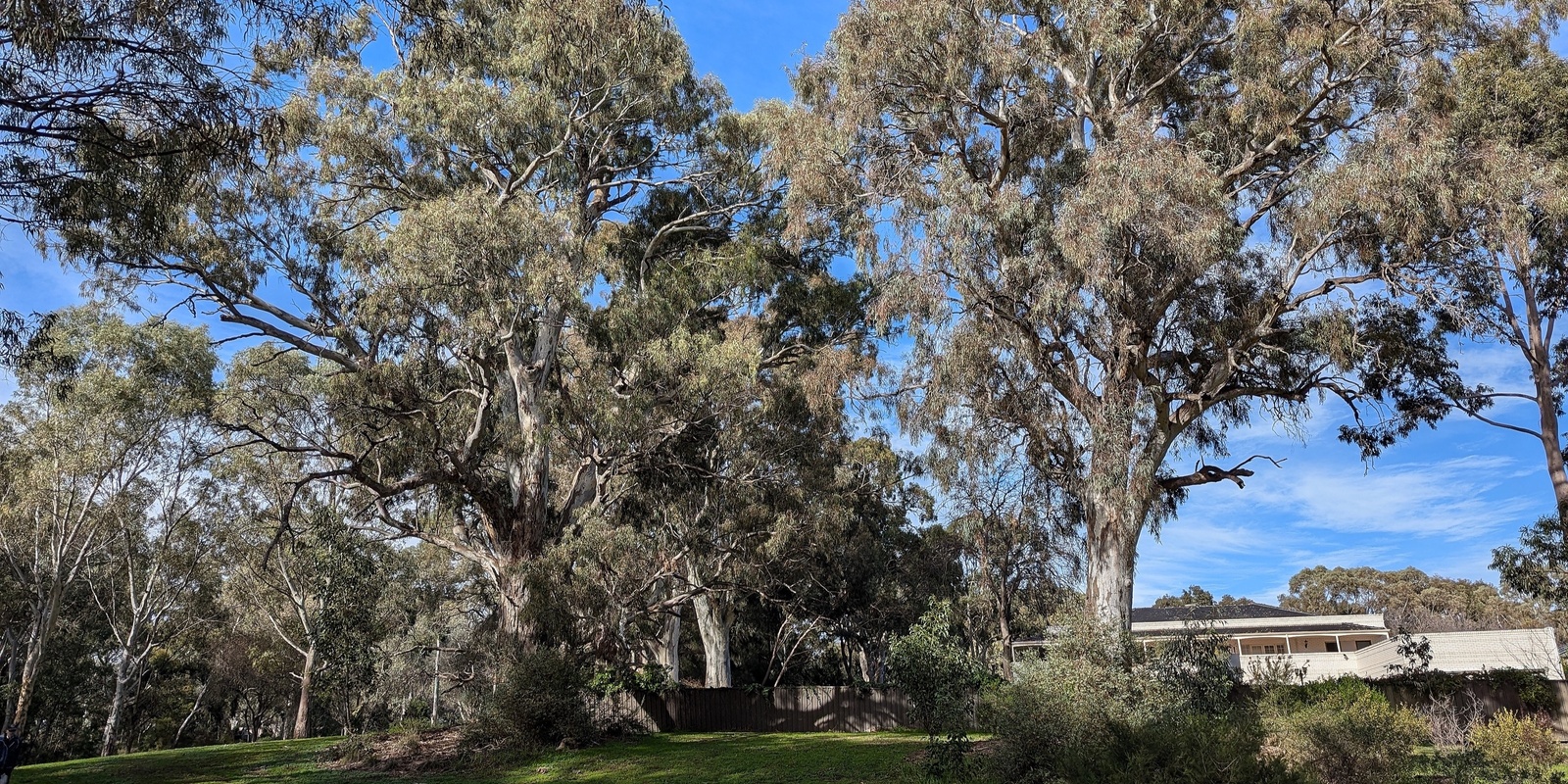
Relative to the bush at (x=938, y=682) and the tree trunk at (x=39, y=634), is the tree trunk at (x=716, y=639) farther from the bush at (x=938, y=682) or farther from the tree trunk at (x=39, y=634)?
the tree trunk at (x=39, y=634)

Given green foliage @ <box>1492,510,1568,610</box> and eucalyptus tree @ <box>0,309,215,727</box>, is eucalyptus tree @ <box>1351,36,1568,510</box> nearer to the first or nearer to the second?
green foliage @ <box>1492,510,1568,610</box>

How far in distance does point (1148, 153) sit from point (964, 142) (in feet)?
10.7

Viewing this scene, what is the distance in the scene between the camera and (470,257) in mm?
13570

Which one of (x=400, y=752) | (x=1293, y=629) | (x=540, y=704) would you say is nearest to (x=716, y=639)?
(x=540, y=704)

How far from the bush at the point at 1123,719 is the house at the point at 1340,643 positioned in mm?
2625

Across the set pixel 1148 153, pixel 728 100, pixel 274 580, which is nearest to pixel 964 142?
pixel 1148 153

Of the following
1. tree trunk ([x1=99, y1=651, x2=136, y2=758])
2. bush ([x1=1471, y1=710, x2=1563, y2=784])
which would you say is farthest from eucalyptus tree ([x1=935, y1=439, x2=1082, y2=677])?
tree trunk ([x1=99, y1=651, x2=136, y2=758])

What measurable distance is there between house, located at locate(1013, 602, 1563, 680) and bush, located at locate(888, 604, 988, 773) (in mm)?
4973

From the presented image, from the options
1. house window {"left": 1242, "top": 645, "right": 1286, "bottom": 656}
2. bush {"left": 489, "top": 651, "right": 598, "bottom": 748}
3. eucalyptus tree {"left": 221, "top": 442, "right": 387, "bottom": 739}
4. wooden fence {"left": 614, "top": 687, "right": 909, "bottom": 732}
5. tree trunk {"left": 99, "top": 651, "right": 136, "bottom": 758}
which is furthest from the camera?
house window {"left": 1242, "top": 645, "right": 1286, "bottom": 656}

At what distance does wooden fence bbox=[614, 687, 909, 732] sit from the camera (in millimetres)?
19969

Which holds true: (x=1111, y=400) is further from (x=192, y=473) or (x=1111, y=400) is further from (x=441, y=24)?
(x=192, y=473)

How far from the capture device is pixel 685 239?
755 inches

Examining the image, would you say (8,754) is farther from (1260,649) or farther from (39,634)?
(1260,649)

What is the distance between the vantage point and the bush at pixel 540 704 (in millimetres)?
13664
